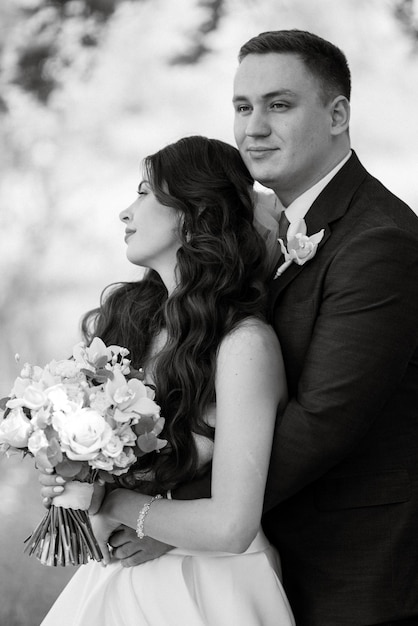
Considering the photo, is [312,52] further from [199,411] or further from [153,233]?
[199,411]

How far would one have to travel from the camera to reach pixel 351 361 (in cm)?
245

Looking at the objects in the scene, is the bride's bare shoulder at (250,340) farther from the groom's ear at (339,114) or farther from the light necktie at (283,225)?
the groom's ear at (339,114)

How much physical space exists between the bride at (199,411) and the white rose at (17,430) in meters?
0.12

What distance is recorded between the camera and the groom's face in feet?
9.67

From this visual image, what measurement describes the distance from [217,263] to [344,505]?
0.80 metres

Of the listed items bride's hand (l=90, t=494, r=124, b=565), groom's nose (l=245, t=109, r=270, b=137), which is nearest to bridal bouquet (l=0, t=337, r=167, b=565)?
bride's hand (l=90, t=494, r=124, b=565)

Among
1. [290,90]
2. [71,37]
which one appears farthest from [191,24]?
[290,90]

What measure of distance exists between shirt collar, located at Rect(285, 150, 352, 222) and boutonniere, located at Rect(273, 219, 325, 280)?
0.47ft

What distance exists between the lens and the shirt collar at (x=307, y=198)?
294cm

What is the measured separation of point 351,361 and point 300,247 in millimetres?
419

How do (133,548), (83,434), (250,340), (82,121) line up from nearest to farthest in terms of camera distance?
(83,434)
(250,340)
(133,548)
(82,121)

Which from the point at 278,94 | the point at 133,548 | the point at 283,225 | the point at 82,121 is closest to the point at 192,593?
the point at 133,548

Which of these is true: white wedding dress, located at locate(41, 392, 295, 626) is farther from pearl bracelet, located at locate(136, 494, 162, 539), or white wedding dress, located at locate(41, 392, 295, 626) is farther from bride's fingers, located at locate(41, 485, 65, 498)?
bride's fingers, located at locate(41, 485, 65, 498)

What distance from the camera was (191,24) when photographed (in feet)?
16.9
